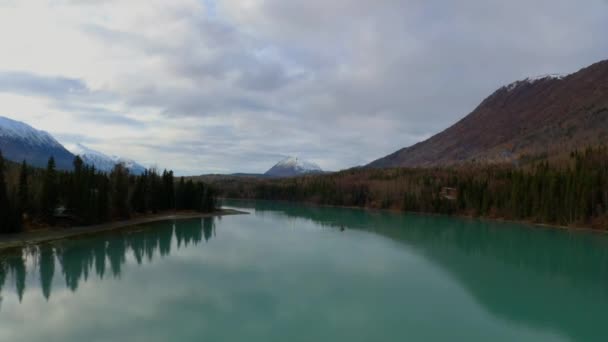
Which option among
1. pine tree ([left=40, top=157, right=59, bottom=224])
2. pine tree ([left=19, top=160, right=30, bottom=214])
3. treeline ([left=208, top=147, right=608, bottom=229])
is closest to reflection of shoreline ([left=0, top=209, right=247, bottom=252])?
pine tree ([left=40, top=157, right=59, bottom=224])

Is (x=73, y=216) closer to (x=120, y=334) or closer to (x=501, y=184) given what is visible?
(x=120, y=334)

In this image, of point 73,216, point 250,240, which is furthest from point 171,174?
point 250,240

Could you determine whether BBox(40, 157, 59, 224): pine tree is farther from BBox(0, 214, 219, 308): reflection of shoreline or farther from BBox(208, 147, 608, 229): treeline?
BBox(208, 147, 608, 229): treeline

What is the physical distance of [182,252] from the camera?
3275 cm

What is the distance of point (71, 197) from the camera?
42.1 m

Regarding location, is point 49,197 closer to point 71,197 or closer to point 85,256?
point 71,197

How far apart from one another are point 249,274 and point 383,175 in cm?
10816

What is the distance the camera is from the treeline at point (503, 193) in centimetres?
5709

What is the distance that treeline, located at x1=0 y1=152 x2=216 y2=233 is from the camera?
35.5 m

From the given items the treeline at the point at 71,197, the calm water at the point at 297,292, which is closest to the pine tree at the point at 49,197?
the treeline at the point at 71,197

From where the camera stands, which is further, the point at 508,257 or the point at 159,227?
the point at 159,227

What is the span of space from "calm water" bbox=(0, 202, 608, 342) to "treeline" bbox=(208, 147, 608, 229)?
71.7 ft

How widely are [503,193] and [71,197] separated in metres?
67.0

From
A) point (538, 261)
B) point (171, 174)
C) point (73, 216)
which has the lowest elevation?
point (538, 261)
